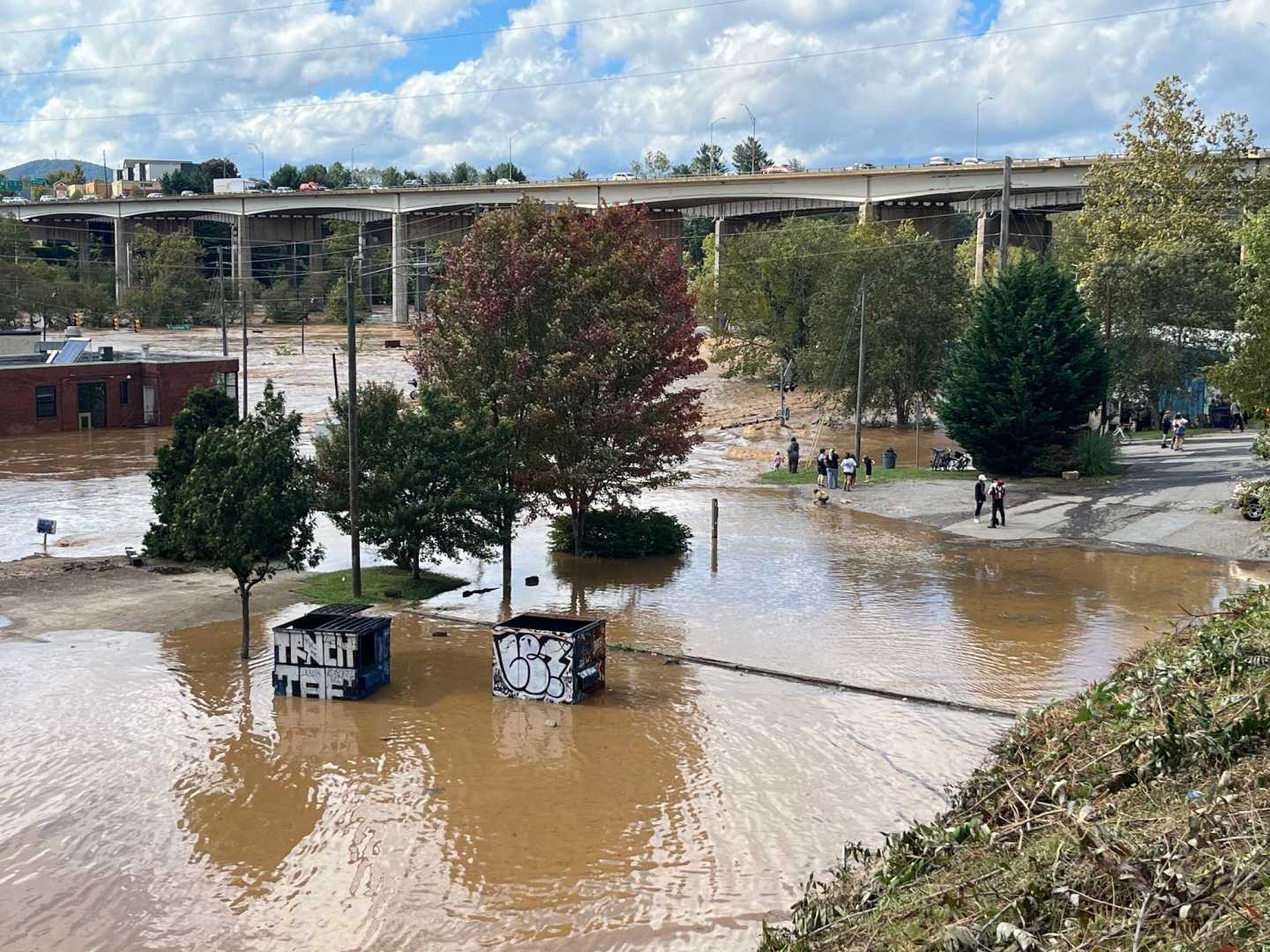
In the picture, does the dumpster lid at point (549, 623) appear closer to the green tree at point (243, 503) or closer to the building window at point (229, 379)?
the green tree at point (243, 503)

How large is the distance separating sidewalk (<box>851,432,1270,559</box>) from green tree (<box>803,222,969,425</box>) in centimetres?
1578

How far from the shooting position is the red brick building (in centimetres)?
6412

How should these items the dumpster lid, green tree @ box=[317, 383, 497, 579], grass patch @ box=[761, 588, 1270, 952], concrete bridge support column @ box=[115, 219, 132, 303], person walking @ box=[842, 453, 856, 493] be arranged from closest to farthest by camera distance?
grass patch @ box=[761, 588, 1270, 952] → the dumpster lid → green tree @ box=[317, 383, 497, 579] → person walking @ box=[842, 453, 856, 493] → concrete bridge support column @ box=[115, 219, 132, 303]

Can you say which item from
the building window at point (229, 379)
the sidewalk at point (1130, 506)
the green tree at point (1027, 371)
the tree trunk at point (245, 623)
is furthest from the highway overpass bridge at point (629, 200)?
the tree trunk at point (245, 623)

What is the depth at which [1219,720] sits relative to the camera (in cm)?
1080

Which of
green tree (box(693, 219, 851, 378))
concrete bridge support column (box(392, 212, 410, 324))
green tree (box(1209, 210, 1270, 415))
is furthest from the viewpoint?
concrete bridge support column (box(392, 212, 410, 324))

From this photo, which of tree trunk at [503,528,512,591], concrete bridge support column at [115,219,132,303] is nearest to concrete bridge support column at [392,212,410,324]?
concrete bridge support column at [115,219,132,303]

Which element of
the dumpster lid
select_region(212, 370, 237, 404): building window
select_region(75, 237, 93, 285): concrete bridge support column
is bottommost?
the dumpster lid

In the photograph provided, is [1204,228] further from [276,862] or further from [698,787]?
[276,862]

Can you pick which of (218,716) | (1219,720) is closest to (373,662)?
(218,716)

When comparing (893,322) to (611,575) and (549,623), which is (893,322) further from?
(549,623)

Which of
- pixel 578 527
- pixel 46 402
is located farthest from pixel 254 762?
pixel 46 402

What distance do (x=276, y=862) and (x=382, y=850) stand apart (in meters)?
1.28

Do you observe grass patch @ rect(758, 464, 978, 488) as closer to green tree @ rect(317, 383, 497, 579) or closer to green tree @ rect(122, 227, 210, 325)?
green tree @ rect(317, 383, 497, 579)
